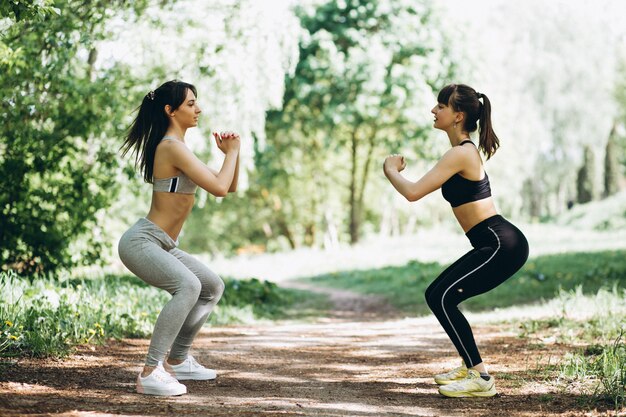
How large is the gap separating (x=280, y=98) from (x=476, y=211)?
11.1 meters

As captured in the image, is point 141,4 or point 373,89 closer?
point 141,4

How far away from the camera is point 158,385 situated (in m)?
4.09

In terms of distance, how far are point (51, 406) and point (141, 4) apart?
312 inches

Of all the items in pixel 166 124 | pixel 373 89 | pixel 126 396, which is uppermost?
pixel 373 89

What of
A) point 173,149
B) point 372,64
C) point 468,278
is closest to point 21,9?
point 173,149

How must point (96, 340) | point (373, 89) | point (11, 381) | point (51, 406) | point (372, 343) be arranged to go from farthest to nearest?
point (373, 89) < point (372, 343) < point (96, 340) < point (11, 381) < point (51, 406)

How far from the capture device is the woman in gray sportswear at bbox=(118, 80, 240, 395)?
4238 millimetres

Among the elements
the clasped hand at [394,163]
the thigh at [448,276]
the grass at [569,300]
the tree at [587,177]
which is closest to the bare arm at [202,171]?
the clasped hand at [394,163]

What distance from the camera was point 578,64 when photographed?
31.7 meters

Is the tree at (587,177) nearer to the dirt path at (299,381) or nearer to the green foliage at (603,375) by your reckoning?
the dirt path at (299,381)

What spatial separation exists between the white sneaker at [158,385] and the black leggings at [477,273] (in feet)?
5.85

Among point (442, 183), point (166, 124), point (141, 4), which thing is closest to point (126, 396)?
point (166, 124)

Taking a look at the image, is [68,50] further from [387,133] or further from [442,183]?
[387,133]

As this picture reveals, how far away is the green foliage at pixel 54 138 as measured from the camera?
8.29 m
